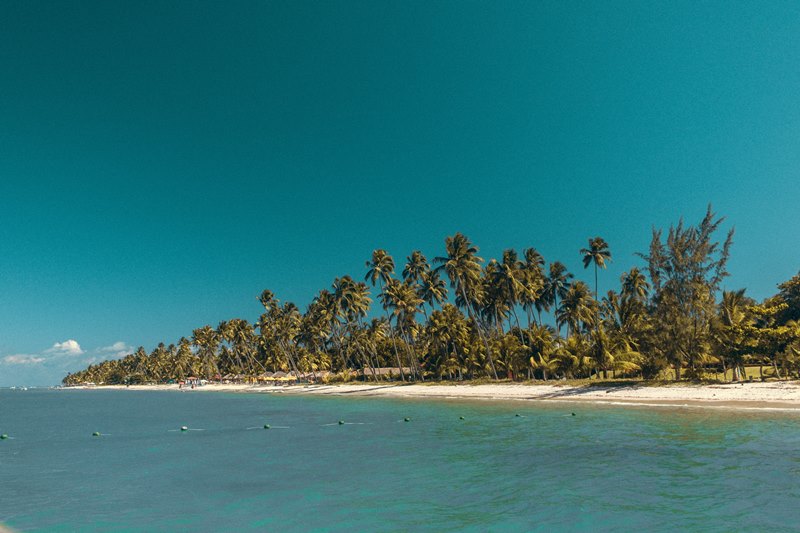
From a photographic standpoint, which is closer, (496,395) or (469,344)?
(496,395)

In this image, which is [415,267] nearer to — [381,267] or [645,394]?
[381,267]

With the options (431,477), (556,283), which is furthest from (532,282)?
(431,477)

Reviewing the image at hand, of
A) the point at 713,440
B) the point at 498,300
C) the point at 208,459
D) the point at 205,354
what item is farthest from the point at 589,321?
the point at 205,354

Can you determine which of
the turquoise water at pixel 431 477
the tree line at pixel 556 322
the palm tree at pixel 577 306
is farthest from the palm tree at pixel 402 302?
the turquoise water at pixel 431 477

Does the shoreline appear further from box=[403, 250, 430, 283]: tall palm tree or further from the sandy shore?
box=[403, 250, 430, 283]: tall palm tree

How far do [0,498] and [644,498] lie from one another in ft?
72.1

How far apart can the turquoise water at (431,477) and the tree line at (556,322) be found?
1380 centimetres

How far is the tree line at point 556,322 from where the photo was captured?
47000mm

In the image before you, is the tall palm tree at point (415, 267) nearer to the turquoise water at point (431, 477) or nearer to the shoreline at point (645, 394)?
the shoreline at point (645, 394)

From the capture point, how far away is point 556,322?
240ft

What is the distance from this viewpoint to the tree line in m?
47.0

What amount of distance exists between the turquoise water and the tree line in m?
13.8

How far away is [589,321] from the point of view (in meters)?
69.1

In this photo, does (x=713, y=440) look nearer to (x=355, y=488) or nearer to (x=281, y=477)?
(x=355, y=488)
